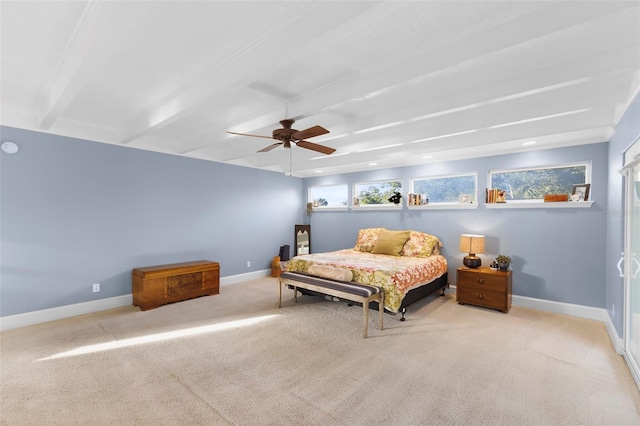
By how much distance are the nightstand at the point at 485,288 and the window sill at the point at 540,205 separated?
103cm

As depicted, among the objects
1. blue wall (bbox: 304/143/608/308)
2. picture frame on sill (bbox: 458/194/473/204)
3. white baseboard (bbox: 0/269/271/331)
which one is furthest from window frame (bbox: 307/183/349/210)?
white baseboard (bbox: 0/269/271/331)

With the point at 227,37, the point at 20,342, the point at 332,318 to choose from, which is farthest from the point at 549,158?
the point at 20,342

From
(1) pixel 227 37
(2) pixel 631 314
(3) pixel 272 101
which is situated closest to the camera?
(1) pixel 227 37

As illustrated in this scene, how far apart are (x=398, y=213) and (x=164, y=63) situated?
4.76 meters

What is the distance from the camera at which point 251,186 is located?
6.29m

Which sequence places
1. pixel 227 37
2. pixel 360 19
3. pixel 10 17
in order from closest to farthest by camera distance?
pixel 360 19, pixel 10 17, pixel 227 37

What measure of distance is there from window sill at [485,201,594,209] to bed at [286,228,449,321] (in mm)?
1135

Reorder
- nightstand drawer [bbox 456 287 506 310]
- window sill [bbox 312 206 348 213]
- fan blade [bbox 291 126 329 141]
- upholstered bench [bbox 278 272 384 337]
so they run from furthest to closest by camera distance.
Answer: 1. window sill [bbox 312 206 348 213]
2. nightstand drawer [bbox 456 287 506 310]
3. upholstered bench [bbox 278 272 384 337]
4. fan blade [bbox 291 126 329 141]

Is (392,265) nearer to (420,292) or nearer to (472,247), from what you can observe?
(420,292)

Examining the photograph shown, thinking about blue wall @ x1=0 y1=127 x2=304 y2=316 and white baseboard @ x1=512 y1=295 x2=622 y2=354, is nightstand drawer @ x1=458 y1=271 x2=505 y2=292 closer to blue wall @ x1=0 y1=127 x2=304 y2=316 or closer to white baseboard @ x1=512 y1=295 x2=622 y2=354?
white baseboard @ x1=512 y1=295 x2=622 y2=354

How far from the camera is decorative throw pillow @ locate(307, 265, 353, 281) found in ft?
12.7

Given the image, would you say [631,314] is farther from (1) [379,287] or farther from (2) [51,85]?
(2) [51,85]

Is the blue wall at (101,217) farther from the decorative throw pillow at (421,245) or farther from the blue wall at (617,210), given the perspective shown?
the blue wall at (617,210)

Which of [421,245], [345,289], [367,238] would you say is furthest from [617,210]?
[367,238]
